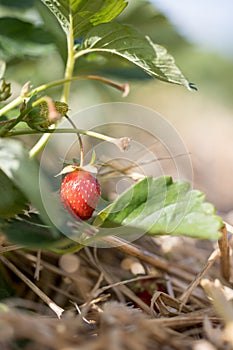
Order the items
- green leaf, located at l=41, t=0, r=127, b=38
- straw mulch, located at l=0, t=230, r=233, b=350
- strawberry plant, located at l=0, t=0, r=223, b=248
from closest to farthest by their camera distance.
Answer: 1. straw mulch, located at l=0, t=230, r=233, b=350
2. strawberry plant, located at l=0, t=0, r=223, b=248
3. green leaf, located at l=41, t=0, r=127, b=38

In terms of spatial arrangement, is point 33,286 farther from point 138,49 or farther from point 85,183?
point 138,49

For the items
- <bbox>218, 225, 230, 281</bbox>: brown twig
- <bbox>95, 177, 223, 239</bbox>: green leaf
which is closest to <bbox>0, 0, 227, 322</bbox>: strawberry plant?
<bbox>95, 177, 223, 239</bbox>: green leaf

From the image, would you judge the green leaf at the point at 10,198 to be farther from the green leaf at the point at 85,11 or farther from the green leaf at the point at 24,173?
the green leaf at the point at 85,11

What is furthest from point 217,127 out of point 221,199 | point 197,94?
point 221,199

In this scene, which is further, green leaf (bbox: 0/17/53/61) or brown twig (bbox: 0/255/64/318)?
green leaf (bbox: 0/17/53/61)

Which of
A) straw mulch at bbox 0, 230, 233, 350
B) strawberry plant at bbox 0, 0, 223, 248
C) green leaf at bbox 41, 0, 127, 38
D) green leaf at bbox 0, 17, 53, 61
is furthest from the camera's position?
green leaf at bbox 0, 17, 53, 61

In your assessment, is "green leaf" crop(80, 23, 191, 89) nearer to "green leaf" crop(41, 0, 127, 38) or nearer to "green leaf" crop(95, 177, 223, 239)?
"green leaf" crop(41, 0, 127, 38)

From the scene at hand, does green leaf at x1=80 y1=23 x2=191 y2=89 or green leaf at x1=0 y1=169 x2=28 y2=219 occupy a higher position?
green leaf at x1=80 y1=23 x2=191 y2=89

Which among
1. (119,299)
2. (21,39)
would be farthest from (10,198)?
(21,39)
